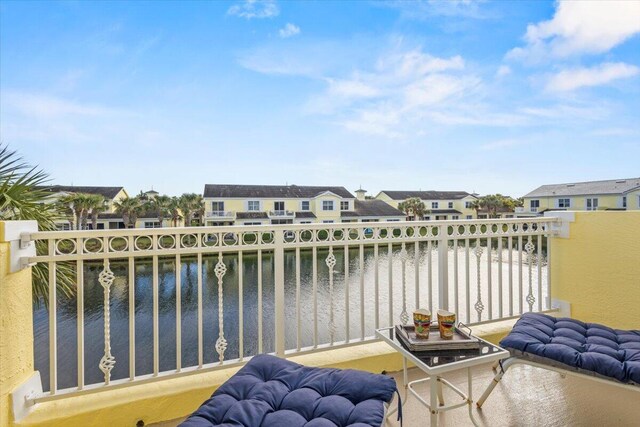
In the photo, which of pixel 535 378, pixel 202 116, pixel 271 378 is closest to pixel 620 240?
pixel 535 378

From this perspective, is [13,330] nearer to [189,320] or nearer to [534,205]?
[189,320]

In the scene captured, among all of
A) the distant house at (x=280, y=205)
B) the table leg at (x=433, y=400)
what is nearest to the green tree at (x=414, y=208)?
the distant house at (x=280, y=205)

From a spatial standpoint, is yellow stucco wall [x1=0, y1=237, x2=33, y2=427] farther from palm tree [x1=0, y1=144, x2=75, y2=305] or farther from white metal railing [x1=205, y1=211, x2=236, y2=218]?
white metal railing [x1=205, y1=211, x2=236, y2=218]

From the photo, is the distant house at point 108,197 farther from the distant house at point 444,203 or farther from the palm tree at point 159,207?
the distant house at point 444,203

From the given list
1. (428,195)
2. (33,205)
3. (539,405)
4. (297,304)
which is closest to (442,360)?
(539,405)

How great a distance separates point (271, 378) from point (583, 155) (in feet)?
48.1

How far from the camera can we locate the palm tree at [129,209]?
2239 centimetres

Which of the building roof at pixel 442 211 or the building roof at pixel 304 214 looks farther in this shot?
the building roof at pixel 442 211

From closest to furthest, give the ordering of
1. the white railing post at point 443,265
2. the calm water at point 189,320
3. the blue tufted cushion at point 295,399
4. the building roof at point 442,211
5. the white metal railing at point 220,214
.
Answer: the blue tufted cushion at point 295,399, the white railing post at point 443,265, the calm water at point 189,320, the white metal railing at point 220,214, the building roof at point 442,211

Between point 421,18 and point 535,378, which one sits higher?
point 421,18

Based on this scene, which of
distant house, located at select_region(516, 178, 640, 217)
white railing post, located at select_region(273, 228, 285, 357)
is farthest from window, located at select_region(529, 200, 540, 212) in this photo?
white railing post, located at select_region(273, 228, 285, 357)

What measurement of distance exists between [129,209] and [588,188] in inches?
1414

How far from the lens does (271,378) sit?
141cm

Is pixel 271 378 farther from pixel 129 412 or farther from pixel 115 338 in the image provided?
pixel 115 338
